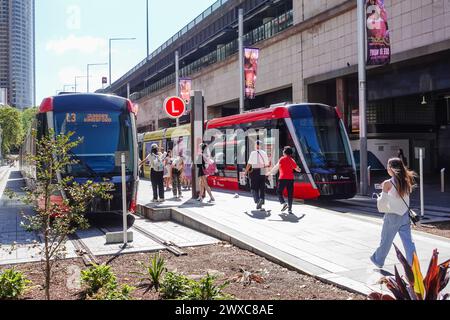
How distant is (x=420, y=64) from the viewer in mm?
22109

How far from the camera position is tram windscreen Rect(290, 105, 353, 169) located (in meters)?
14.6

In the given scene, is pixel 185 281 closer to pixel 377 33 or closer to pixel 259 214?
pixel 259 214

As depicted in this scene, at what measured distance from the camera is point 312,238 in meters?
8.66

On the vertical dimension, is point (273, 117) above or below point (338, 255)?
above

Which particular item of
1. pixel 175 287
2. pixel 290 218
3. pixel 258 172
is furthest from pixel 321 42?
pixel 175 287

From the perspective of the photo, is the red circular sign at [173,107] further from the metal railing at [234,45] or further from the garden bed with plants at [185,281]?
the metal railing at [234,45]

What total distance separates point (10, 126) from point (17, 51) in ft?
104

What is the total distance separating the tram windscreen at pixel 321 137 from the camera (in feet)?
48.0

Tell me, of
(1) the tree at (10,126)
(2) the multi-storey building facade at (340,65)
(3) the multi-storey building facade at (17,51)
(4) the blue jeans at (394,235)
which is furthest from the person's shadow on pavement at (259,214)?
(3) the multi-storey building facade at (17,51)

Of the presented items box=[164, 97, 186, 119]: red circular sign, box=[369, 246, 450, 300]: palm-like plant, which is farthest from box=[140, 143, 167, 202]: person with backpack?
box=[369, 246, 450, 300]: palm-like plant

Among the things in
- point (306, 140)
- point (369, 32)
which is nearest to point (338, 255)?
point (306, 140)

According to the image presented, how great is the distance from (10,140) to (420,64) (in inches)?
3352
